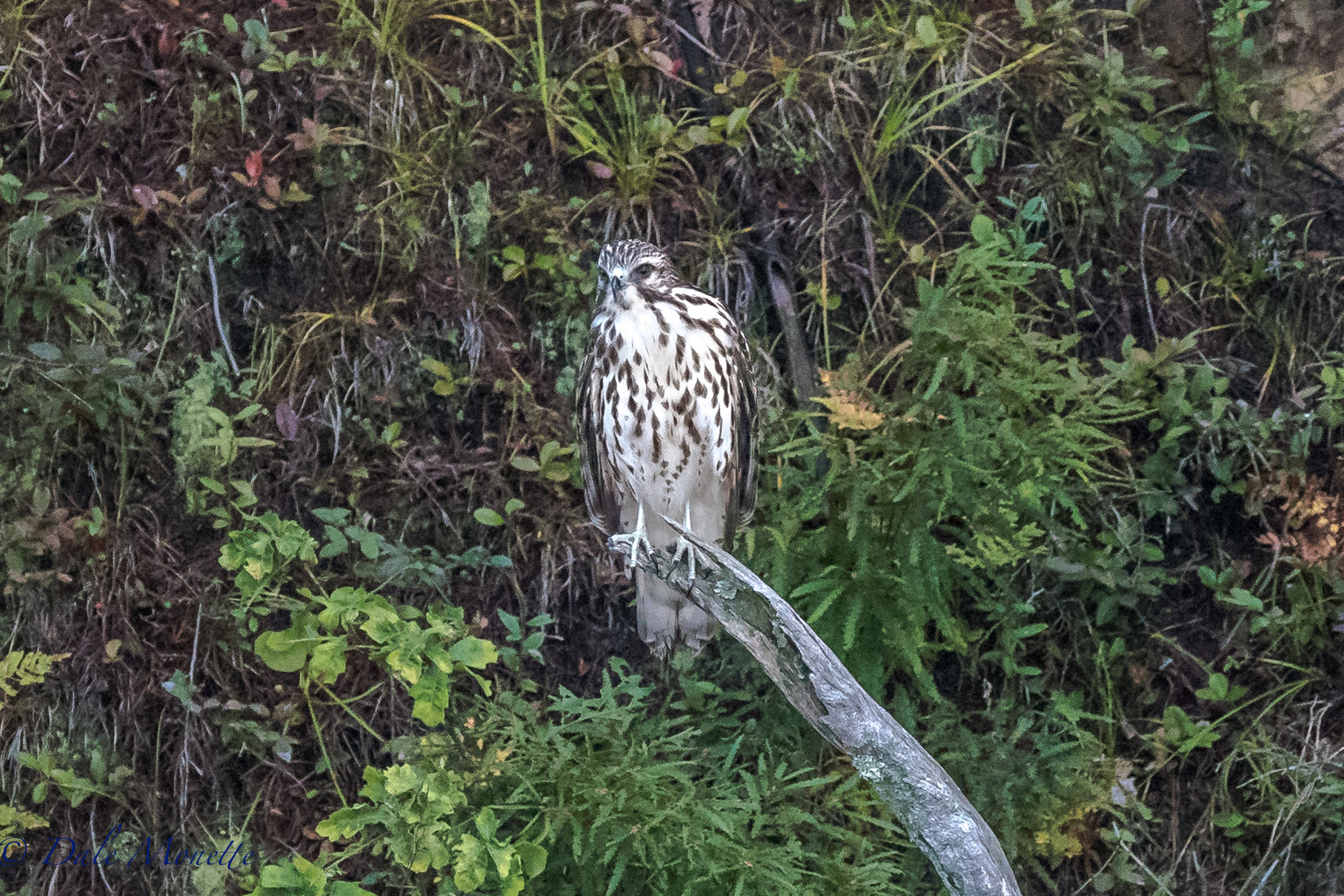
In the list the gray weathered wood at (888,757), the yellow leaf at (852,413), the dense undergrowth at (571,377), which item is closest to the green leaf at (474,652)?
the dense undergrowth at (571,377)

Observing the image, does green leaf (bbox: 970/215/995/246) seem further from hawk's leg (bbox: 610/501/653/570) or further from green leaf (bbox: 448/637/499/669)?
green leaf (bbox: 448/637/499/669)

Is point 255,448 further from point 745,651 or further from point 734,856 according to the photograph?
point 734,856

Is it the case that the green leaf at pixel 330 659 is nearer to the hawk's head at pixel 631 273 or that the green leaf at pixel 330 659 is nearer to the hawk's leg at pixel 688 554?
the hawk's leg at pixel 688 554

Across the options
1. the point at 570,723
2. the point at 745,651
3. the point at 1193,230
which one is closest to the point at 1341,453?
the point at 1193,230

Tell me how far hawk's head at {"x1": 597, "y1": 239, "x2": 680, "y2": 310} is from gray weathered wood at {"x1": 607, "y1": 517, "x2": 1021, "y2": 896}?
0.79 meters

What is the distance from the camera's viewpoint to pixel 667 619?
8.96ft

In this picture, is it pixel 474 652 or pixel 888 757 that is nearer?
pixel 888 757

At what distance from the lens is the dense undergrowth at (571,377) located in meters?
2.72

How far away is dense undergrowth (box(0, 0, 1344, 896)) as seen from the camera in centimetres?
272

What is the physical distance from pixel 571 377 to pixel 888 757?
135cm

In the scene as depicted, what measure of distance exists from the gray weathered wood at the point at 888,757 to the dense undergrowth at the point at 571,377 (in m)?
0.65

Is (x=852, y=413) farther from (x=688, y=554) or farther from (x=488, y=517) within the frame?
(x=488, y=517)

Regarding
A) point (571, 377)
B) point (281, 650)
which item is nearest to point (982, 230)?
point (571, 377)

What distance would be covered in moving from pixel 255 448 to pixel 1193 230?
2.57m
